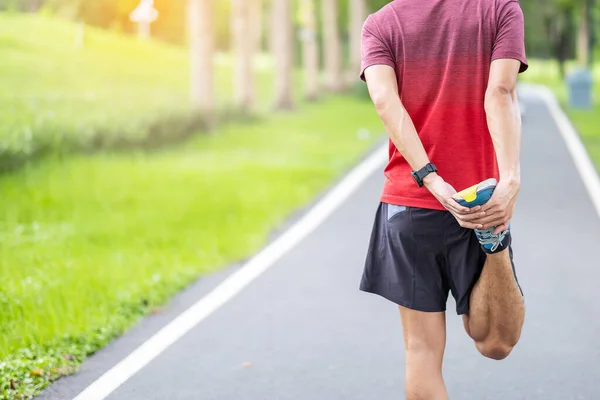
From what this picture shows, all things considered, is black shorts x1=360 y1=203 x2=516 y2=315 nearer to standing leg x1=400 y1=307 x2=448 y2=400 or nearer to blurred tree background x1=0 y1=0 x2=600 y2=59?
standing leg x1=400 y1=307 x2=448 y2=400

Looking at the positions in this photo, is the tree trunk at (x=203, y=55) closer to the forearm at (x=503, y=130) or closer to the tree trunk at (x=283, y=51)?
the tree trunk at (x=283, y=51)

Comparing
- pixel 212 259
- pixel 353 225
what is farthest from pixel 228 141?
pixel 212 259

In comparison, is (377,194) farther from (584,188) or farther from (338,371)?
(338,371)

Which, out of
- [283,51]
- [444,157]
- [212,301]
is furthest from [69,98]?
[444,157]

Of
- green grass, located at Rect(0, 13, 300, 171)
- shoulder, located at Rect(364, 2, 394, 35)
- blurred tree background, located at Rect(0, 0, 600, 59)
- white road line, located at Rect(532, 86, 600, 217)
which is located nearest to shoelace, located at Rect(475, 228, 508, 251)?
shoulder, located at Rect(364, 2, 394, 35)

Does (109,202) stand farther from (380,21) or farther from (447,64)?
(447,64)

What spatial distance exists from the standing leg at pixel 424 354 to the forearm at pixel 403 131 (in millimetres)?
542

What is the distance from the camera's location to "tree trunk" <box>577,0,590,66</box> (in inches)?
1967

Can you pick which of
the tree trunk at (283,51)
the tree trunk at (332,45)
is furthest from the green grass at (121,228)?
the tree trunk at (332,45)

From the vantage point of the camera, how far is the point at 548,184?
13234mm

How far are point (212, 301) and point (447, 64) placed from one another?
379 centimetres

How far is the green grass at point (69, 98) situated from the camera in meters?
13.7

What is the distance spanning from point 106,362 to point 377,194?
710 cm

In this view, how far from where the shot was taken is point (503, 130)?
3576mm
